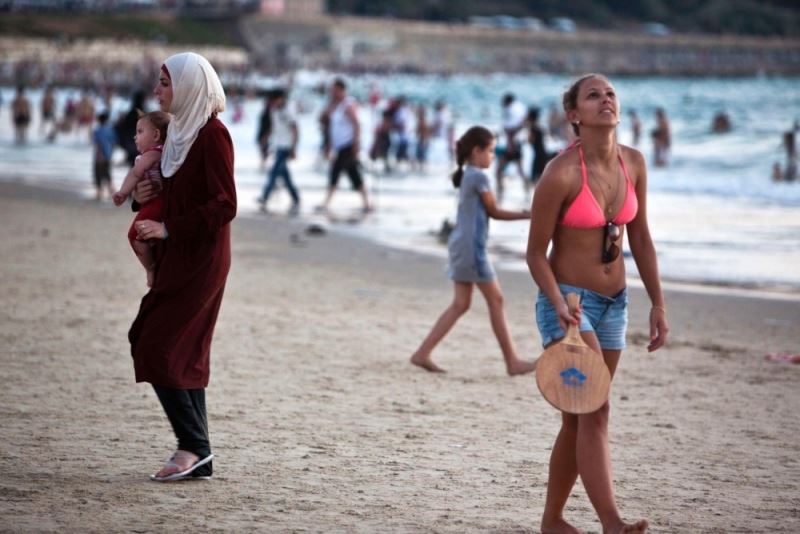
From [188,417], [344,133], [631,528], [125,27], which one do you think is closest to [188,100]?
[188,417]

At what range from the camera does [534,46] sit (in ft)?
536

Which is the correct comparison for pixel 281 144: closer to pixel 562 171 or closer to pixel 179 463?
pixel 179 463

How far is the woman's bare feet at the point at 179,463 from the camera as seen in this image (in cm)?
532

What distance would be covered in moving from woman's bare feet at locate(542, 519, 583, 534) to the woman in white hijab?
1.49 meters

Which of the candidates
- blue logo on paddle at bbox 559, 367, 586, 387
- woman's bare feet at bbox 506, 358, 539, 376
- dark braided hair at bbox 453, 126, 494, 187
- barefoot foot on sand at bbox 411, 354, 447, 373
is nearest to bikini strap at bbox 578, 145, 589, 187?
blue logo on paddle at bbox 559, 367, 586, 387

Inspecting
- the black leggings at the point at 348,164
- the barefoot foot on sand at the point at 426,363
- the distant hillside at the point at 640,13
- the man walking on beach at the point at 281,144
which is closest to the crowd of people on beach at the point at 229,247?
the barefoot foot on sand at the point at 426,363

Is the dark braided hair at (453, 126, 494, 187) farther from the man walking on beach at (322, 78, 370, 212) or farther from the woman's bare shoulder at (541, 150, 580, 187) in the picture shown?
the man walking on beach at (322, 78, 370, 212)

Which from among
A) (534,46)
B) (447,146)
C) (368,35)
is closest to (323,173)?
(447,146)

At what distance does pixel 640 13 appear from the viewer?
192875 mm

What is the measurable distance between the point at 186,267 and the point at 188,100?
0.63 meters

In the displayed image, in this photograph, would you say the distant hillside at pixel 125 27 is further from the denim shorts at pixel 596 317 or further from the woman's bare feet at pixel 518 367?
the denim shorts at pixel 596 317

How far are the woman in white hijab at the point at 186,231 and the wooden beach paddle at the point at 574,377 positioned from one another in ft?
4.70

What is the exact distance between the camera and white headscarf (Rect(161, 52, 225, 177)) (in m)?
5.06

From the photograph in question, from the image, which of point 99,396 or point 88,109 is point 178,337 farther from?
point 88,109
